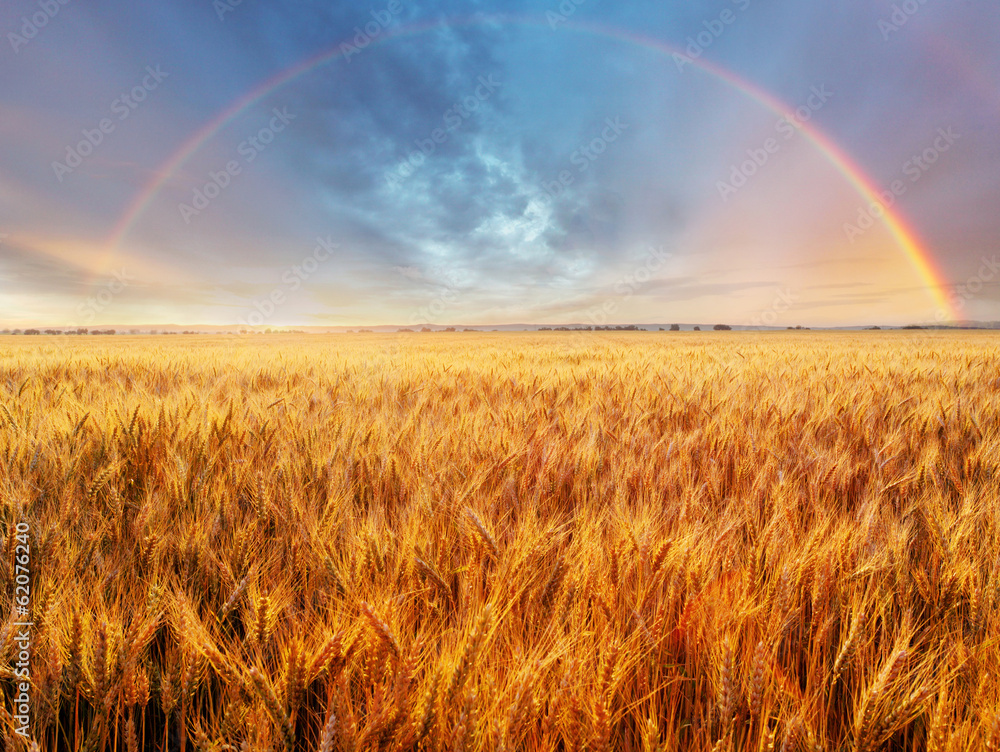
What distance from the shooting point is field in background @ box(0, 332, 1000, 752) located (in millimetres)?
733

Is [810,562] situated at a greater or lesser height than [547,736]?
greater

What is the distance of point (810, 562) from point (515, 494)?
950mm

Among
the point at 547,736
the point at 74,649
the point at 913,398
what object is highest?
the point at 913,398

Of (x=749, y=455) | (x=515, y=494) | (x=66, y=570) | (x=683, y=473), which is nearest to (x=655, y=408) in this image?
(x=749, y=455)

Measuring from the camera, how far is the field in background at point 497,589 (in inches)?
28.9

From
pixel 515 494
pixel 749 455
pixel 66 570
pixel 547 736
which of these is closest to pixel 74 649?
pixel 66 570

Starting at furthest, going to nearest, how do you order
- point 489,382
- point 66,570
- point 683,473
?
1. point 489,382
2. point 683,473
3. point 66,570

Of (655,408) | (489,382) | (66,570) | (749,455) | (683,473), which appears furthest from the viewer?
(489,382)

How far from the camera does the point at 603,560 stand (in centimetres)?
115

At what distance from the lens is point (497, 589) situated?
0.99 metres

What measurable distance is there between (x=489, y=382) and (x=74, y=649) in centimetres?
387

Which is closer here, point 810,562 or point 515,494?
point 810,562

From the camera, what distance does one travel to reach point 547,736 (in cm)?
72

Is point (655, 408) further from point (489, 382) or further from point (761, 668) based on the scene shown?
point (761, 668)
